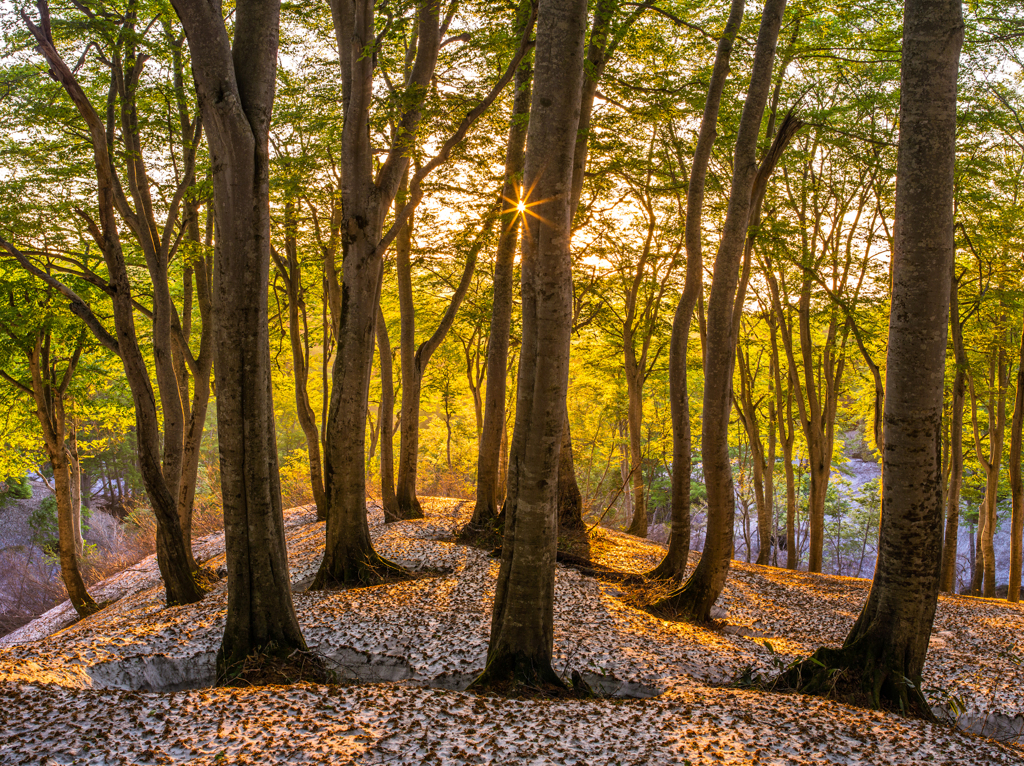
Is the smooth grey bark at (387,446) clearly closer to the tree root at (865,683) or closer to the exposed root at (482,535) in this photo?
the exposed root at (482,535)

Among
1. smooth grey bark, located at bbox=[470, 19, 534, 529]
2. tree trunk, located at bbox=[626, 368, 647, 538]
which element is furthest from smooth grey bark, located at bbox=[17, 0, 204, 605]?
tree trunk, located at bbox=[626, 368, 647, 538]

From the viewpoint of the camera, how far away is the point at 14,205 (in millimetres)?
9836

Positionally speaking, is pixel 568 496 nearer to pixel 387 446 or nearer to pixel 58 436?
pixel 387 446

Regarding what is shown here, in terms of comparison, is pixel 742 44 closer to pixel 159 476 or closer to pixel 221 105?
pixel 221 105

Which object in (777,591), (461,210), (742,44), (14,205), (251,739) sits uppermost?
(742,44)

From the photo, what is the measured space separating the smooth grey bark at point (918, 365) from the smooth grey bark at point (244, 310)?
13.5ft

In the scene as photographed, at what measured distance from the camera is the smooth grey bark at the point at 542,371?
4000mm

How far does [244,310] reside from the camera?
426 cm

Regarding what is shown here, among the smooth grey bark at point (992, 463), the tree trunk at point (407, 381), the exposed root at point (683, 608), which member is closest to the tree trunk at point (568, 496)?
the tree trunk at point (407, 381)

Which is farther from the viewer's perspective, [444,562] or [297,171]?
[297,171]

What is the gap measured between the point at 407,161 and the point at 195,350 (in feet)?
42.5

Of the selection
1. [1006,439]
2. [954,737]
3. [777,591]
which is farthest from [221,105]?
[1006,439]

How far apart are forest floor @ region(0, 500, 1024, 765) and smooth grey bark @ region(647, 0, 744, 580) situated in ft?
3.15

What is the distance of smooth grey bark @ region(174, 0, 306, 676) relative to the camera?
4090 mm
